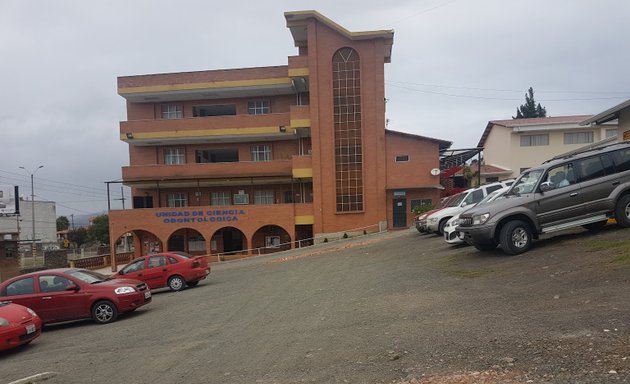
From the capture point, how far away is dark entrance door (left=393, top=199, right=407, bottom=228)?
33812mm

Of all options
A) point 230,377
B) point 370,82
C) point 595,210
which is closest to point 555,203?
point 595,210

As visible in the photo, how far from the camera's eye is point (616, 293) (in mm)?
6754

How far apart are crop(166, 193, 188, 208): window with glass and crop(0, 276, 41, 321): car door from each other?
27.4 metres

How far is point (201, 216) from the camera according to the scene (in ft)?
114

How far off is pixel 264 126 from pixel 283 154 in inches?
116

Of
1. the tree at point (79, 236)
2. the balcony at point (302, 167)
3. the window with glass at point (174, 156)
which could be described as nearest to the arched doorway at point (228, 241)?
the window with glass at point (174, 156)

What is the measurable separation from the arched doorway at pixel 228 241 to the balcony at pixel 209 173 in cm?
382

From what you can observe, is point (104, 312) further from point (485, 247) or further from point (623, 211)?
point (623, 211)

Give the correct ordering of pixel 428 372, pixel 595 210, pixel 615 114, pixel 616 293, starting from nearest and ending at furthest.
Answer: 1. pixel 428 372
2. pixel 616 293
3. pixel 595 210
4. pixel 615 114

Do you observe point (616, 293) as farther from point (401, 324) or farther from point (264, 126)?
point (264, 126)

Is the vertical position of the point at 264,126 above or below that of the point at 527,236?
above

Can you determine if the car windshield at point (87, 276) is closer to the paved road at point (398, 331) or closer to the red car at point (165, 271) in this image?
the paved road at point (398, 331)

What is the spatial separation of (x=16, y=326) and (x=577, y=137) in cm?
4409

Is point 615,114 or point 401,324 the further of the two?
point 615,114
